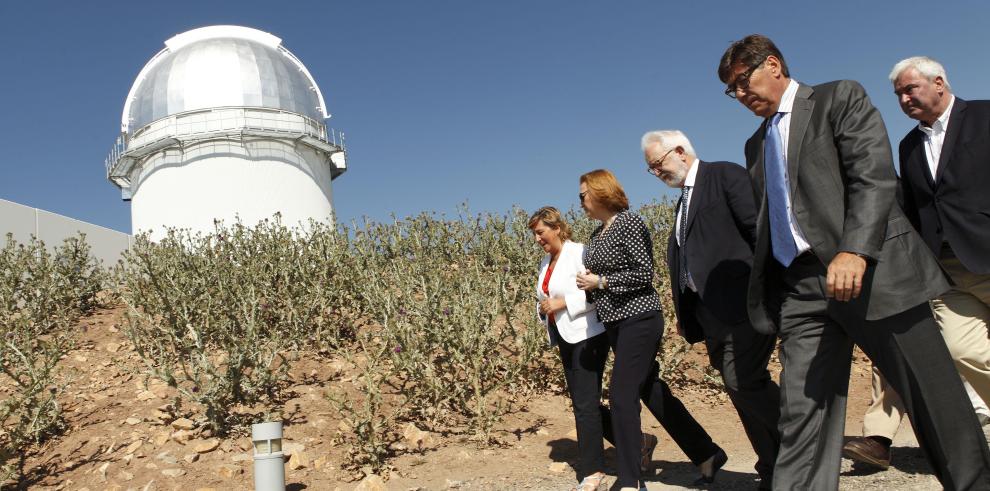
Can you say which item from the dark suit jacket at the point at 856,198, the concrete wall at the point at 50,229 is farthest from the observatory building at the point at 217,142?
the dark suit jacket at the point at 856,198

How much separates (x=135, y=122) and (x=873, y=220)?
18.0m

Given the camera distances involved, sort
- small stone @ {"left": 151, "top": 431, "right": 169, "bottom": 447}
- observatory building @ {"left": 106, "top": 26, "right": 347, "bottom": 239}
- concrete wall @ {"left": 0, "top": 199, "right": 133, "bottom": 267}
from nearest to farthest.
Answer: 1. small stone @ {"left": 151, "top": 431, "right": 169, "bottom": 447}
2. concrete wall @ {"left": 0, "top": 199, "right": 133, "bottom": 267}
3. observatory building @ {"left": 106, "top": 26, "right": 347, "bottom": 239}

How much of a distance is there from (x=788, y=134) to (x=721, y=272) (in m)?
0.90

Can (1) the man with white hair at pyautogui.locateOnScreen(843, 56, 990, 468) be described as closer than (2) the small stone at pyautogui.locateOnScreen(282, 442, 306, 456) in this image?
Yes

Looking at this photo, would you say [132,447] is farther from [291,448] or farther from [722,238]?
[722,238]

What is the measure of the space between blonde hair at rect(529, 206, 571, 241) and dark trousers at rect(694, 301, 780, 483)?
3.61 ft

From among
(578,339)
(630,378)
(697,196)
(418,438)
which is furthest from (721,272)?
(418,438)

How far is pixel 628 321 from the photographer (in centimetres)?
385

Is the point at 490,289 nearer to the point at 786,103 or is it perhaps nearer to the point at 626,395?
the point at 626,395

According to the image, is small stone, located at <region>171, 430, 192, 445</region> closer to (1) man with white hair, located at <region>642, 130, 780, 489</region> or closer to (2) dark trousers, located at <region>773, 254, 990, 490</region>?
(1) man with white hair, located at <region>642, 130, 780, 489</region>

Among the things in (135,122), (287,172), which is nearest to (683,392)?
(287,172)

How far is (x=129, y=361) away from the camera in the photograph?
6.70 m

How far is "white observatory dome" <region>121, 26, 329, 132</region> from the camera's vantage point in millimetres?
16906

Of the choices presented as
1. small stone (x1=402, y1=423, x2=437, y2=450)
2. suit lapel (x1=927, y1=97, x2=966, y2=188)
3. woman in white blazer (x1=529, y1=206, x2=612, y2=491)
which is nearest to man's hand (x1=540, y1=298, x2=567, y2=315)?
woman in white blazer (x1=529, y1=206, x2=612, y2=491)
